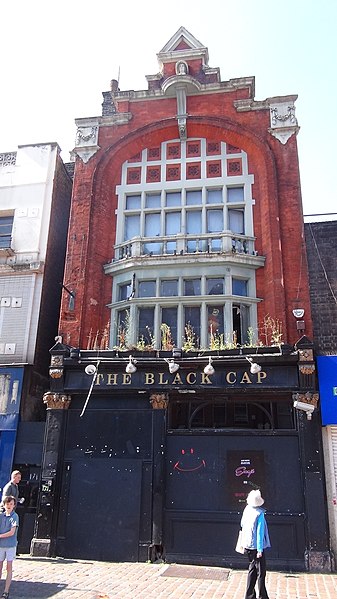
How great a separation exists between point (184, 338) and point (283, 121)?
25.9 feet

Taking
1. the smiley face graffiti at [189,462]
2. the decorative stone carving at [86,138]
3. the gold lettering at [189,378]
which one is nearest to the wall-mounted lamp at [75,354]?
the gold lettering at [189,378]

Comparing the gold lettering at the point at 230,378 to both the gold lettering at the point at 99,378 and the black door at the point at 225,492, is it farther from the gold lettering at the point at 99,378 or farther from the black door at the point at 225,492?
the gold lettering at the point at 99,378


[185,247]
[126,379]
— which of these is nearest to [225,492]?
[126,379]

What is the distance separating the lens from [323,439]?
12.3 metres

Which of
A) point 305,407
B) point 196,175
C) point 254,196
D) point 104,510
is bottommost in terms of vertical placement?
point 104,510

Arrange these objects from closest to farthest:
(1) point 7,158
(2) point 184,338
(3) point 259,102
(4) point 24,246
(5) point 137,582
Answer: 1. (5) point 137,582
2. (2) point 184,338
3. (4) point 24,246
4. (3) point 259,102
5. (1) point 7,158

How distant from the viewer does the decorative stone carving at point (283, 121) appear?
51.6ft

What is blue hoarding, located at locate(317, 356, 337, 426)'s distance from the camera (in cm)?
1212

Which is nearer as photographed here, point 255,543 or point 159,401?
point 255,543

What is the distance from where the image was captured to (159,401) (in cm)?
1285

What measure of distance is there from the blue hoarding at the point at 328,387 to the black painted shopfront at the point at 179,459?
0.99 feet

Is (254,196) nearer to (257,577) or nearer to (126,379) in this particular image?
(126,379)

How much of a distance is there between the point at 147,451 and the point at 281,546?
12.8 ft

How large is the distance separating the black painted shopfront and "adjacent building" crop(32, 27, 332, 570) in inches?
1.4
